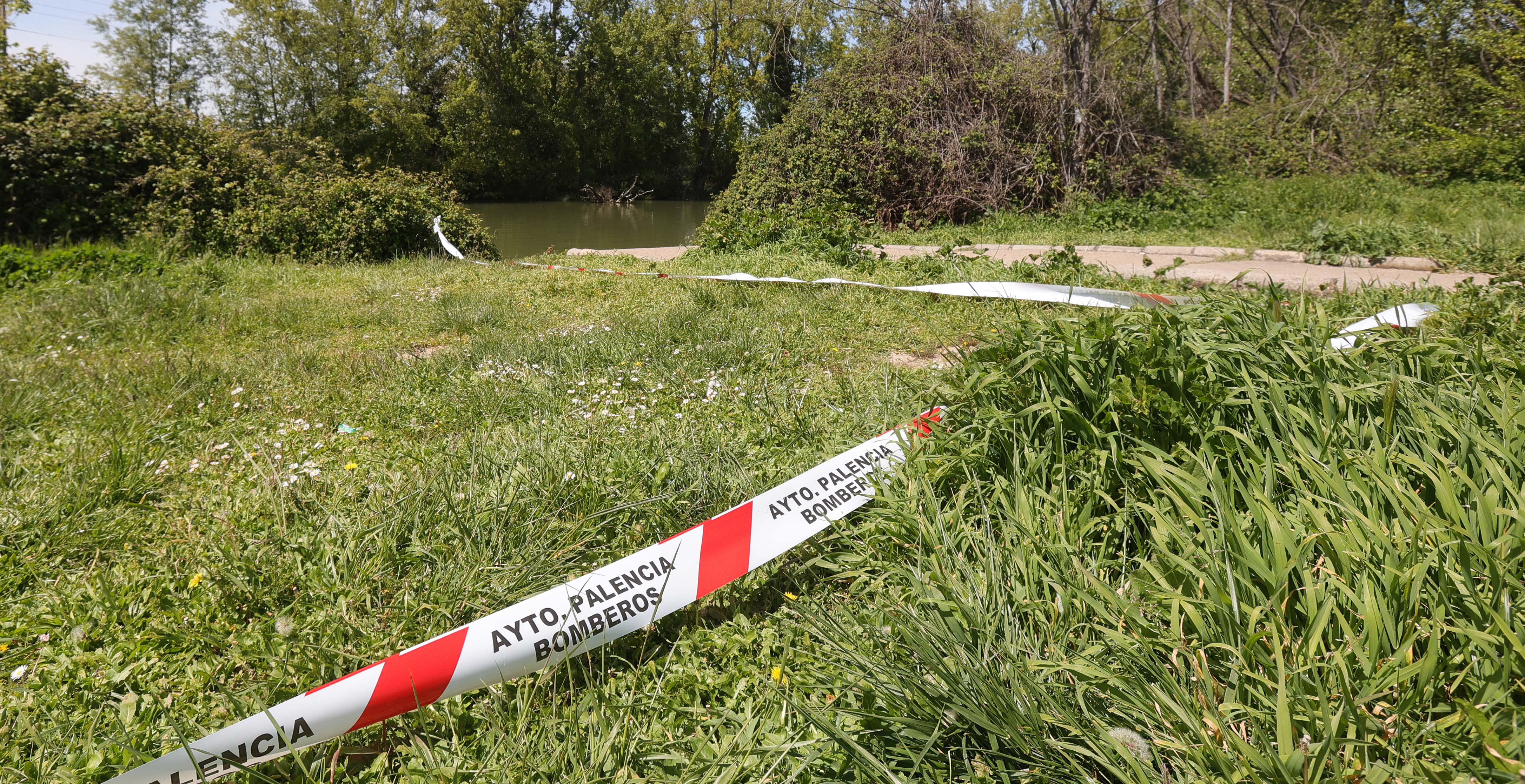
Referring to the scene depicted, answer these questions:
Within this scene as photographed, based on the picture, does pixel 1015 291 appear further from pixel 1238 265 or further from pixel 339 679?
pixel 339 679

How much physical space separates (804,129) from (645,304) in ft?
28.4

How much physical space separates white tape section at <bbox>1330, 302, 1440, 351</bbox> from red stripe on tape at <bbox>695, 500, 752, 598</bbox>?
78.9 inches

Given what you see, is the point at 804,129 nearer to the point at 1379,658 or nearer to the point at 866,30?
the point at 866,30

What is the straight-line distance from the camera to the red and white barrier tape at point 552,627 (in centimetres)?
166

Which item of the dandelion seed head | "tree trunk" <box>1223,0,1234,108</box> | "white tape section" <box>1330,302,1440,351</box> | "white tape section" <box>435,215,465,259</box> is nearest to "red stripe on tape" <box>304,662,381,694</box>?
the dandelion seed head

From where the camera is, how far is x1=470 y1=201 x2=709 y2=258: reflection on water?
64.5 ft

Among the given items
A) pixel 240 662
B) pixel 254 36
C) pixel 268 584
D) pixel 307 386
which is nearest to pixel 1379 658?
pixel 240 662

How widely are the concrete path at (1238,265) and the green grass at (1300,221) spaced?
212 millimetres

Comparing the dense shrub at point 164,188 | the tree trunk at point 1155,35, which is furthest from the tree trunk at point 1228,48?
the dense shrub at point 164,188

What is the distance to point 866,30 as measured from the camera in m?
14.3

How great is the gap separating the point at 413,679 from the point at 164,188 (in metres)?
11.3

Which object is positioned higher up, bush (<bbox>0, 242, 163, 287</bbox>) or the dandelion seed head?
bush (<bbox>0, 242, 163, 287</bbox>)

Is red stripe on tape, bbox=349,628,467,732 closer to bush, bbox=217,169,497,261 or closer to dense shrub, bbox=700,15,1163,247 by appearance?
bush, bbox=217,169,497,261

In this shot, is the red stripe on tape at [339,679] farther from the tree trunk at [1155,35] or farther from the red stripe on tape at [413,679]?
the tree trunk at [1155,35]
